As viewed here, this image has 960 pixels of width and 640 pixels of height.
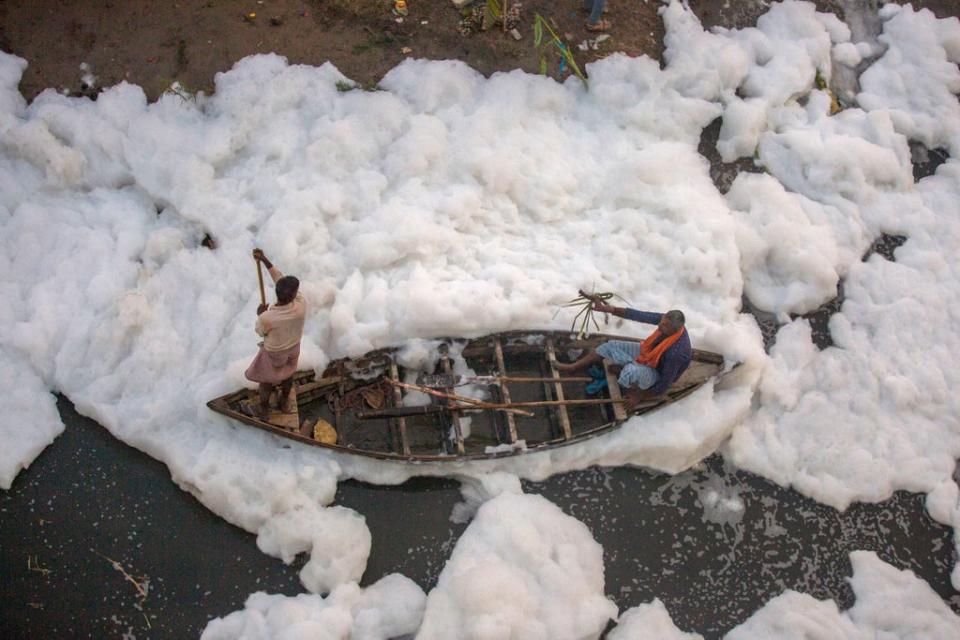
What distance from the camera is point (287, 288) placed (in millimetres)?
4836

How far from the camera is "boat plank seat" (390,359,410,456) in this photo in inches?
226

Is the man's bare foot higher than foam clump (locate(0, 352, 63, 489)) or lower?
higher

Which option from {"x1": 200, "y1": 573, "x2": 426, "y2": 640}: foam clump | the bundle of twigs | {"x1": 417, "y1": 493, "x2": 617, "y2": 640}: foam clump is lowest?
{"x1": 200, "y1": 573, "x2": 426, "y2": 640}: foam clump

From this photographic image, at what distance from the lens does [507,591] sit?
17.5ft

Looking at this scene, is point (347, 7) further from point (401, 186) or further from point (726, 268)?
point (726, 268)

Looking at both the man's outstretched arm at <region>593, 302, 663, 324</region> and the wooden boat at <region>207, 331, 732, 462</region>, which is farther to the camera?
the wooden boat at <region>207, 331, 732, 462</region>

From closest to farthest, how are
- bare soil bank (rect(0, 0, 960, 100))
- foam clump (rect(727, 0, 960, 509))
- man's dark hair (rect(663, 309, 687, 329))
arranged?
man's dark hair (rect(663, 309, 687, 329)) → foam clump (rect(727, 0, 960, 509)) → bare soil bank (rect(0, 0, 960, 100))

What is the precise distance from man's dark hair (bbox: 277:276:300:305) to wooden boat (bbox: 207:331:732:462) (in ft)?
3.65

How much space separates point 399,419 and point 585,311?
182 centimetres

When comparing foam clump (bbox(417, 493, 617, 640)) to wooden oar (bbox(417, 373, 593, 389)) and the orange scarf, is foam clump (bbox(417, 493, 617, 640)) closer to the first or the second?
wooden oar (bbox(417, 373, 593, 389))

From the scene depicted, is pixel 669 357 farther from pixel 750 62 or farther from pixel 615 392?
pixel 750 62

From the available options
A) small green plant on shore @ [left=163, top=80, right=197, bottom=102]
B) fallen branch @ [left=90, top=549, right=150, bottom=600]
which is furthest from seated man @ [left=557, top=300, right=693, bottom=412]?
small green plant on shore @ [left=163, top=80, right=197, bottom=102]

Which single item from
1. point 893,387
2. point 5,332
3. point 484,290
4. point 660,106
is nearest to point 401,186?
point 484,290

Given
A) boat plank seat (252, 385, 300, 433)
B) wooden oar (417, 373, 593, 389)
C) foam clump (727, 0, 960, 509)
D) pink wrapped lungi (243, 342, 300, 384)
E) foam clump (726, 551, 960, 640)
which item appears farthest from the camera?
foam clump (727, 0, 960, 509)
